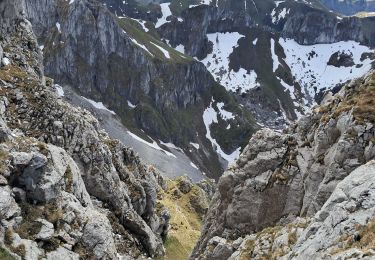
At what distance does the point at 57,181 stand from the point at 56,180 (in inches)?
3.9

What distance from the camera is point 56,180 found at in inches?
1188

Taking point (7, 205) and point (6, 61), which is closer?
point (7, 205)

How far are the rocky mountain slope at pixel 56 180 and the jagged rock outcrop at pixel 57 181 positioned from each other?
0.06 metres

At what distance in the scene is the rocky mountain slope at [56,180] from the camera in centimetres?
2703

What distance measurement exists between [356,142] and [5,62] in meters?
36.6


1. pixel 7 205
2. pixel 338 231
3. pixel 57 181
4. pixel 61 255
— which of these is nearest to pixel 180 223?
pixel 57 181

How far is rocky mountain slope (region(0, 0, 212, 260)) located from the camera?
1064 inches

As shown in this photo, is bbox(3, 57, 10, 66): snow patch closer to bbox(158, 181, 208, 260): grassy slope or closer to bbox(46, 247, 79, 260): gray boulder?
bbox(158, 181, 208, 260): grassy slope

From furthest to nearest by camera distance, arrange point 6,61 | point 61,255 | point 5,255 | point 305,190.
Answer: point 6,61
point 305,190
point 61,255
point 5,255

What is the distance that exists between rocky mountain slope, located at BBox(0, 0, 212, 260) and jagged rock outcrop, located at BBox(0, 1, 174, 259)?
0.19ft

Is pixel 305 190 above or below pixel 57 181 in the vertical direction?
above

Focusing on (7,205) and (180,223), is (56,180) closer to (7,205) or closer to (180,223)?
(7,205)

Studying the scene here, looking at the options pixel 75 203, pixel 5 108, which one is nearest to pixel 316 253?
pixel 75 203

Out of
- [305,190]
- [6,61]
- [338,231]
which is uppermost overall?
[338,231]
